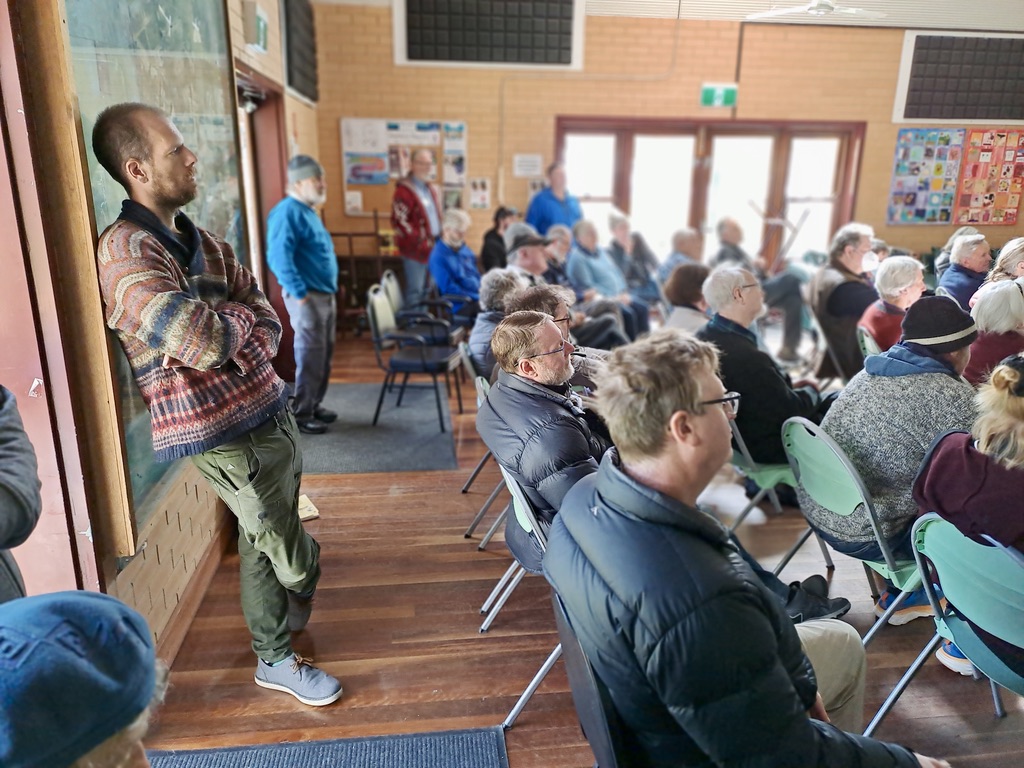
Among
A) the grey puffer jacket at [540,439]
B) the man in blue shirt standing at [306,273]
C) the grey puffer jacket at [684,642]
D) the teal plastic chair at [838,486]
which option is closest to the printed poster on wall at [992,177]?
the teal plastic chair at [838,486]

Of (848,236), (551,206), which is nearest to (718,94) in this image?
(551,206)

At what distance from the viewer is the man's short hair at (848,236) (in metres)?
2.80

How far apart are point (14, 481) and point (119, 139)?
35.1 inches

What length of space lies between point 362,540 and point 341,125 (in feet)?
15.9

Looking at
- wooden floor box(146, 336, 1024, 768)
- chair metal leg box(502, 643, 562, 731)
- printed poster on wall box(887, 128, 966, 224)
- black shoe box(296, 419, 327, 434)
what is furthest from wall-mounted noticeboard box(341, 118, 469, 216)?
chair metal leg box(502, 643, 562, 731)

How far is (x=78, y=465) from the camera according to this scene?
5.58 ft

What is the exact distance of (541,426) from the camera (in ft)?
6.38

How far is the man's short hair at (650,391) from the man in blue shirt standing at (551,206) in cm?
516

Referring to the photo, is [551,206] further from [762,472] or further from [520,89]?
[762,472]

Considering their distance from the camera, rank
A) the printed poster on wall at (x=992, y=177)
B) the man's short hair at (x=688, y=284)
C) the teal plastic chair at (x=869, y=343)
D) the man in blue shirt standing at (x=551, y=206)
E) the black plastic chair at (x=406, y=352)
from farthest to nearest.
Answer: the man in blue shirt standing at (x=551, y=206)
the black plastic chair at (x=406, y=352)
the man's short hair at (x=688, y=284)
the teal plastic chair at (x=869, y=343)
the printed poster on wall at (x=992, y=177)

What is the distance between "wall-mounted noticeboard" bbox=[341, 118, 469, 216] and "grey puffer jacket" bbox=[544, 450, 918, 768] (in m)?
6.14

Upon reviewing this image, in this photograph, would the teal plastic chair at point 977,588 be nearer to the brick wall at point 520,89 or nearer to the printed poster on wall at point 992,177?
the printed poster on wall at point 992,177

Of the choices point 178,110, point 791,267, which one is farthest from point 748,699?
point 791,267

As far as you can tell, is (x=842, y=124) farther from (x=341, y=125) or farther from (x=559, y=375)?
(x=341, y=125)
